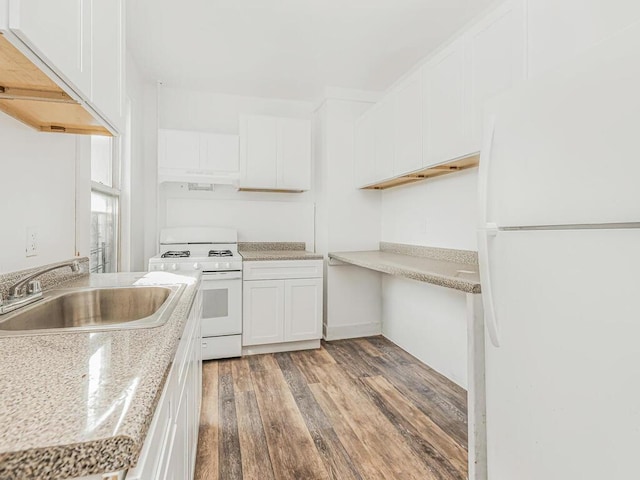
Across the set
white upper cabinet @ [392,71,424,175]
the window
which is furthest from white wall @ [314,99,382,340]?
the window

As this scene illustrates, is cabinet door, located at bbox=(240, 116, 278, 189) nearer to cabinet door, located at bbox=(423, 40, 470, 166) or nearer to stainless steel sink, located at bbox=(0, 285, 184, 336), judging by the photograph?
cabinet door, located at bbox=(423, 40, 470, 166)

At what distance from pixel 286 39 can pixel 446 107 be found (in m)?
1.40

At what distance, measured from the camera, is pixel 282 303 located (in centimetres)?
310

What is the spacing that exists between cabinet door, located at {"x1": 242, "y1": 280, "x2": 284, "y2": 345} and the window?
111cm

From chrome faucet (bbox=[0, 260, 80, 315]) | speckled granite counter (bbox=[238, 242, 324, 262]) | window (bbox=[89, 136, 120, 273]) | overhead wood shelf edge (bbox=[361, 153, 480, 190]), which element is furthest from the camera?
speckled granite counter (bbox=[238, 242, 324, 262])

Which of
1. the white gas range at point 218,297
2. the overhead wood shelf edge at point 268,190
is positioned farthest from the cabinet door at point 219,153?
the white gas range at point 218,297

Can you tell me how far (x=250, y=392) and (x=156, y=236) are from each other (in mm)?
1943

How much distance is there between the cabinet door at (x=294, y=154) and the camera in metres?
3.43

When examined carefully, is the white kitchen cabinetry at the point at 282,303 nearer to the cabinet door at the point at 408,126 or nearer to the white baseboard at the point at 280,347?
the white baseboard at the point at 280,347

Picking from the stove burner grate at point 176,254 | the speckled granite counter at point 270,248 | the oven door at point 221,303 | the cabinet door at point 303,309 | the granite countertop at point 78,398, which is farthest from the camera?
the speckled granite counter at point 270,248

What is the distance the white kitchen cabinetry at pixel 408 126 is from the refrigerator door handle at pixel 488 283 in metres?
1.18

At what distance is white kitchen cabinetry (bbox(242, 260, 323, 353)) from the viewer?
3.02 meters

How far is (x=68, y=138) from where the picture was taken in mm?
1677

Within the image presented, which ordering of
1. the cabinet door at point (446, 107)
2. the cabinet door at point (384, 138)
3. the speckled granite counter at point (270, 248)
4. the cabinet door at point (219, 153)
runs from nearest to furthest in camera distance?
1. the cabinet door at point (446, 107)
2. the cabinet door at point (384, 138)
3. the cabinet door at point (219, 153)
4. the speckled granite counter at point (270, 248)
